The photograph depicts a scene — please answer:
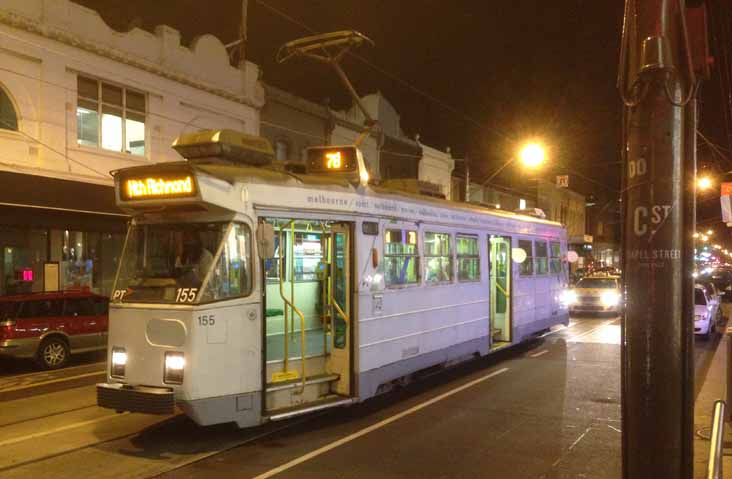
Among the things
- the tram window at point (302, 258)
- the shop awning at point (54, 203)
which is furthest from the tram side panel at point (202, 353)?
the shop awning at point (54, 203)

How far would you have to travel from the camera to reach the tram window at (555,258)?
16.0 m

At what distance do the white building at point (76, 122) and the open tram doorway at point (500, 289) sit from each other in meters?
10.7

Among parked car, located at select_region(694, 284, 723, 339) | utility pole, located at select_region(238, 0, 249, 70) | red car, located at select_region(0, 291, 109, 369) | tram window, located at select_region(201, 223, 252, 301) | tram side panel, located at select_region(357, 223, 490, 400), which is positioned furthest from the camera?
utility pole, located at select_region(238, 0, 249, 70)

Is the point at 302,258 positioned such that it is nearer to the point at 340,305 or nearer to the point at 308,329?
the point at 308,329

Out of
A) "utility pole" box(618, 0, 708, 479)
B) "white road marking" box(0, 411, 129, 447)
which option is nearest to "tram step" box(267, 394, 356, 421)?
"white road marking" box(0, 411, 129, 447)

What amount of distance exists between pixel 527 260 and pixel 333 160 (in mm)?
6660

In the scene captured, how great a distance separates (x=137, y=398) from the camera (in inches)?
274

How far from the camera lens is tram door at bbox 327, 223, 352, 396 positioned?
27.8ft

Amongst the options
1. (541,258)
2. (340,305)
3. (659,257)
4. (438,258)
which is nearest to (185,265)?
(340,305)

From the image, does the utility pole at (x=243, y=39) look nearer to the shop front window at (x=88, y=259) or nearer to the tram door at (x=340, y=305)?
the shop front window at (x=88, y=259)

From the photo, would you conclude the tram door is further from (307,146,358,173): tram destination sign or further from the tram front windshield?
the tram front windshield

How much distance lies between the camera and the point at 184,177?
23.0 feet

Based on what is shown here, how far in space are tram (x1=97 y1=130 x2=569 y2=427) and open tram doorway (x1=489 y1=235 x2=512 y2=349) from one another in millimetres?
1580

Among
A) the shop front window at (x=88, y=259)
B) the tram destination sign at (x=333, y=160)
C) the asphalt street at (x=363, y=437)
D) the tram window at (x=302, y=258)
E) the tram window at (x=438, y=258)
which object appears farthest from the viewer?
the shop front window at (x=88, y=259)
